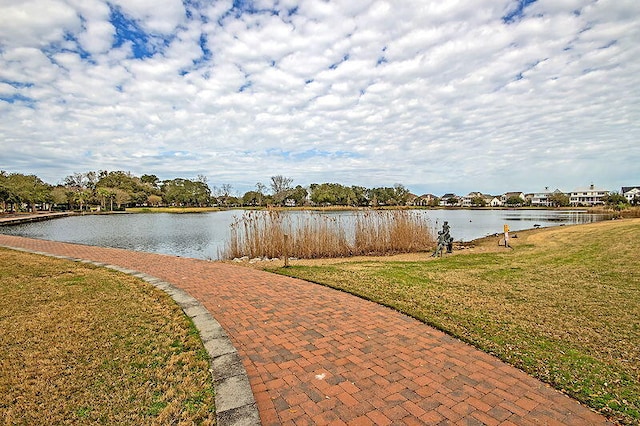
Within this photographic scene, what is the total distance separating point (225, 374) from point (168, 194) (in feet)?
244

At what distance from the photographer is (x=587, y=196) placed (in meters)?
90.6

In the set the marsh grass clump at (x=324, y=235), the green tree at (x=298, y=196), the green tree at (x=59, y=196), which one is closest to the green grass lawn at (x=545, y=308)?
the marsh grass clump at (x=324, y=235)

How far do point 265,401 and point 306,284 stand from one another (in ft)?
11.7

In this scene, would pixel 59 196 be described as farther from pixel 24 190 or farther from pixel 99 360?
pixel 99 360

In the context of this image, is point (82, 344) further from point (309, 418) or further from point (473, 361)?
point (473, 361)

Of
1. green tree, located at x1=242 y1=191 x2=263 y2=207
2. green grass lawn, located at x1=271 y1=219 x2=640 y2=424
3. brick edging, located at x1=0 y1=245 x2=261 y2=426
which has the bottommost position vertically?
green grass lawn, located at x1=271 y1=219 x2=640 y2=424

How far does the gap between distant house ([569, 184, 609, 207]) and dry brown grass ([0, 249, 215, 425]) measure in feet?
348

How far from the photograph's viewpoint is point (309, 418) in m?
2.27

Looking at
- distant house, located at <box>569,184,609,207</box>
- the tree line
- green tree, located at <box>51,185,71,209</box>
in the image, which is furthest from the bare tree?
distant house, located at <box>569,184,609,207</box>

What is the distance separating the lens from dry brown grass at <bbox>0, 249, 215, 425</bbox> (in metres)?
2.23

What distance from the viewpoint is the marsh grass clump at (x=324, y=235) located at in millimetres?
11422

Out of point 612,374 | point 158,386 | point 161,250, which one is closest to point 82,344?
point 158,386

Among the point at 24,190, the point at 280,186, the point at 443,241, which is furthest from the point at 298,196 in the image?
the point at 443,241

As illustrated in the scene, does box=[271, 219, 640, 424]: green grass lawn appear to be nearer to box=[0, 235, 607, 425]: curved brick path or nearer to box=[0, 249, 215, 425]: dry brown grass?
box=[0, 235, 607, 425]: curved brick path
